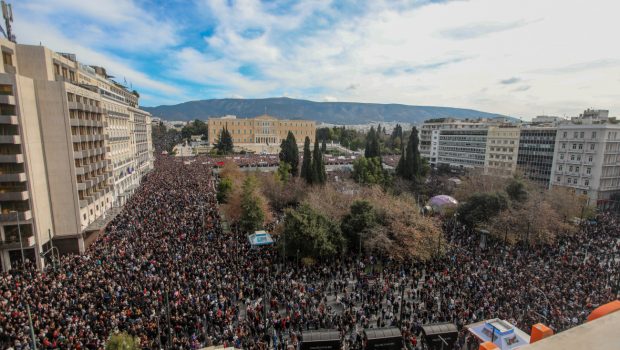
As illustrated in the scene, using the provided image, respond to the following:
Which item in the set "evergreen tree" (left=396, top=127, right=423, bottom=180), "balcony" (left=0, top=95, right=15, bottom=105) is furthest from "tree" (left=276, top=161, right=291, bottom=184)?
"balcony" (left=0, top=95, right=15, bottom=105)

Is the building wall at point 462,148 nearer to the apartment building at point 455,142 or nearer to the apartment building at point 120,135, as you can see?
the apartment building at point 455,142

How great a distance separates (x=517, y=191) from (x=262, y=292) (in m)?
29.2

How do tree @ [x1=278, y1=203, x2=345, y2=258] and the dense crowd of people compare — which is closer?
the dense crowd of people

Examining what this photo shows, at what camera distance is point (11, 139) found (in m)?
20.9

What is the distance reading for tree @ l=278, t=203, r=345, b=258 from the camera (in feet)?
77.0

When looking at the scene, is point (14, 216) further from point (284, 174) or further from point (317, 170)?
point (284, 174)

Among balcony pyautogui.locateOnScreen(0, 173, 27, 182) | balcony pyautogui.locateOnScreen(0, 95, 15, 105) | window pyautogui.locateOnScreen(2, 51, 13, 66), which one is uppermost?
Answer: window pyautogui.locateOnScreen(2, 51, 13, 66)

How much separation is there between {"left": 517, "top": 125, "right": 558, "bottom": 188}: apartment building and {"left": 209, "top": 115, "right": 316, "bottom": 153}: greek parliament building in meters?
75.9

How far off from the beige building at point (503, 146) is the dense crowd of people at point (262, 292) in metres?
37.5

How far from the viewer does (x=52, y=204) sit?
2486 centimetres

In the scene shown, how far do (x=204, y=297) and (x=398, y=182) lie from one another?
35513 mm

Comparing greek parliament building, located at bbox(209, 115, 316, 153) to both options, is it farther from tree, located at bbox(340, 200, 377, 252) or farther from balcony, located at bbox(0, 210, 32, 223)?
balcony, located at bbox(0, 210, 32, 223)

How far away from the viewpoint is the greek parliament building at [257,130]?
117438mm

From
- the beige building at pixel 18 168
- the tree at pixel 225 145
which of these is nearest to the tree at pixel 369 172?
the beige building at pixel 18 168
